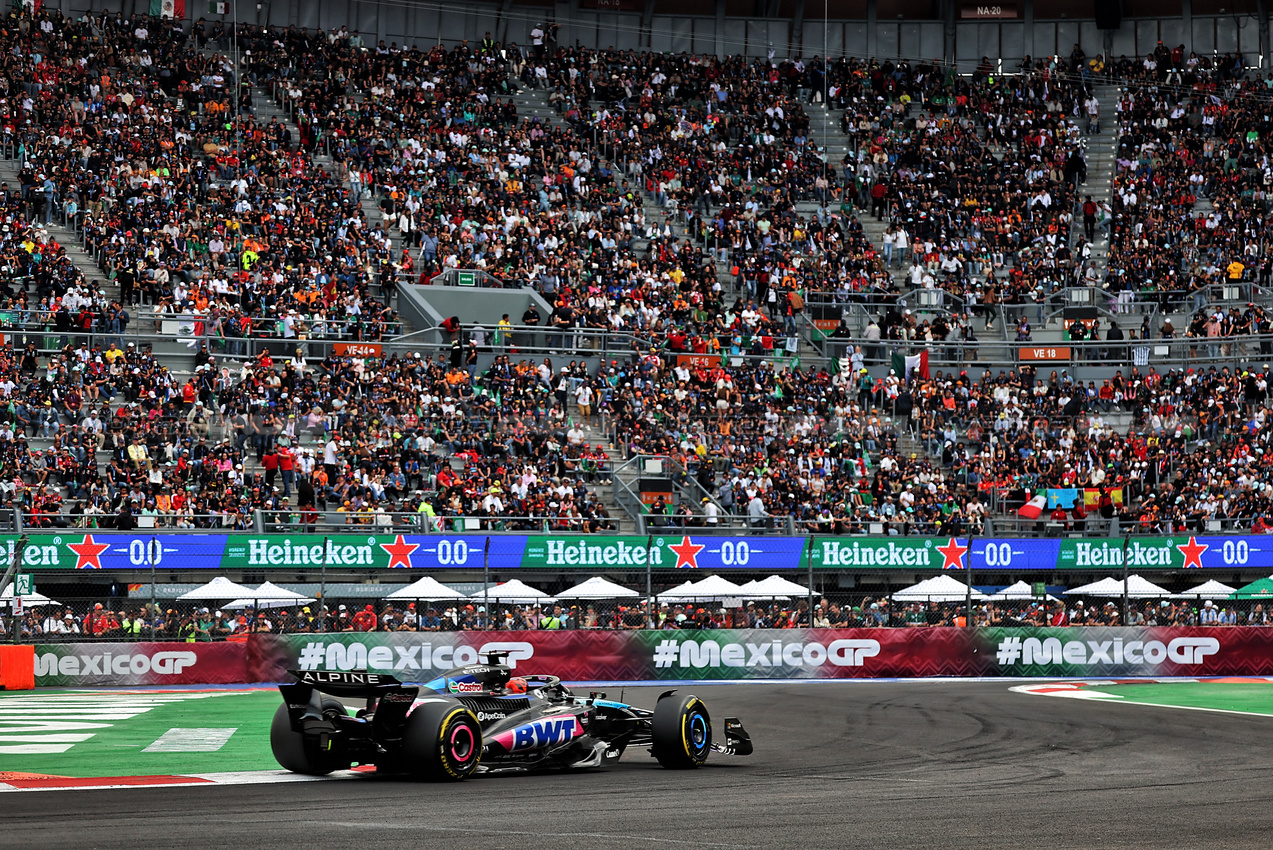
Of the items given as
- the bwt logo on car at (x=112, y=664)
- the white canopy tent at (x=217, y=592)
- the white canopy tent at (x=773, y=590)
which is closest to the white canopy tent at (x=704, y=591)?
the white canopy tent at (x=773, y=590)

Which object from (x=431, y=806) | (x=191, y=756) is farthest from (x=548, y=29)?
(x=431, y=806)

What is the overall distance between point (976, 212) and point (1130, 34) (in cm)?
1462

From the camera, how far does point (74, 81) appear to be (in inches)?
1837

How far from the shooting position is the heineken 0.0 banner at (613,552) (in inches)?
1242

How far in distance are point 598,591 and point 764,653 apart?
369 centimetres

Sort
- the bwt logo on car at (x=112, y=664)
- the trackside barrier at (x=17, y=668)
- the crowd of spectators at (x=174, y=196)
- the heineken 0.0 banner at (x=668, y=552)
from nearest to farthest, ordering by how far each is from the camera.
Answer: the trackside barrier at (x=17, y=668), the bwt logo on car at (x=112, y=664), the heineken 0.0 banner at (x=668, y=552), the crowd of spectators at (x=174, y=196)

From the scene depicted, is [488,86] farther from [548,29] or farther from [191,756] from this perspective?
[191,756]

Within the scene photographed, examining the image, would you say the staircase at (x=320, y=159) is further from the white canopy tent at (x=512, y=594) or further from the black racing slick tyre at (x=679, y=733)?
the black racing slick tyre at (x=679, y=733)

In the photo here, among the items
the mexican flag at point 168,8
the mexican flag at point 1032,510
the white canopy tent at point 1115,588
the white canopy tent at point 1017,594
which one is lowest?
the white canopy tent at point 1017,594

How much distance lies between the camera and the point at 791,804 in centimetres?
1255

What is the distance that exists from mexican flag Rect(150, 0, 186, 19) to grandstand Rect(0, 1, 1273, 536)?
593 mm

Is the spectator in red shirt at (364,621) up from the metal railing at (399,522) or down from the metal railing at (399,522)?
down

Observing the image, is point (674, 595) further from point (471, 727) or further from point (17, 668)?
point (471, 727)

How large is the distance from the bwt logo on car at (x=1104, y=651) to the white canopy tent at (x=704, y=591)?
547 cm
